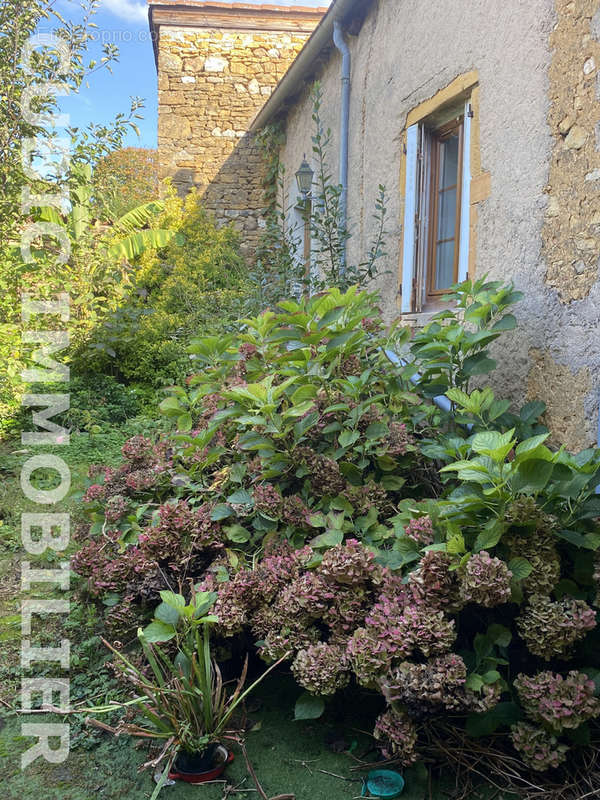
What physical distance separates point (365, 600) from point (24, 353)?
4342mm

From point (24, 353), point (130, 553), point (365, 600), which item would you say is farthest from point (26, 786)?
point (24, 353)

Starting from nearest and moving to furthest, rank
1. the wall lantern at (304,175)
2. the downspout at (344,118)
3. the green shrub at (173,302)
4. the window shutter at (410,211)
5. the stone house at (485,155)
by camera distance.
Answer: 1. the stone house at (485,155)
2. the window shutter at (410,211)
3. the downspout at (344,118)
4. the wall lantern at (304,175)
5. the green shrub at (173,302)

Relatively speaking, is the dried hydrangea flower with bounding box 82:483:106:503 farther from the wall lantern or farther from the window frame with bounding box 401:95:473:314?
the wall lantern

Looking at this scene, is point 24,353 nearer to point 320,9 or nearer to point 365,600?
point 365,600

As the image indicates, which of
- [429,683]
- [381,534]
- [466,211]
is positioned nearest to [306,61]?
[466,211]

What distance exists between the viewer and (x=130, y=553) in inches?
111

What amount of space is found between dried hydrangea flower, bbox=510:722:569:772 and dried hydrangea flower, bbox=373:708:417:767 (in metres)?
0.33

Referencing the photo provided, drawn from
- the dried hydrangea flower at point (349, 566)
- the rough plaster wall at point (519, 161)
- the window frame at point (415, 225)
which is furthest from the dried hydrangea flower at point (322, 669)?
the window frame at point (415, 225)

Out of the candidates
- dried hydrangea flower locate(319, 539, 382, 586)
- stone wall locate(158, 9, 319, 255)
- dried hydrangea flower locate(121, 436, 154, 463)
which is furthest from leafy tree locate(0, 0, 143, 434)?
stone wall locate(158, 9, 319, 255)

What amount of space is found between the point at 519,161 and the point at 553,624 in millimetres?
2399

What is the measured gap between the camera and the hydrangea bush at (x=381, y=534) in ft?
6.55

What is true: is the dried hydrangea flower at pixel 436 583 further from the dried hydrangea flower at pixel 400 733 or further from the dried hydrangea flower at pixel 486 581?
the dried hydrangea flower at pixel 400 733

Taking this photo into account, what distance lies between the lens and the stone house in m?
2.91

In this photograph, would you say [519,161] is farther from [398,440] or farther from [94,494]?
[94,494]
